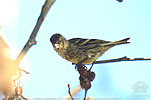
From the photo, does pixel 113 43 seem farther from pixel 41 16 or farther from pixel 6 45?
pixel 6 45

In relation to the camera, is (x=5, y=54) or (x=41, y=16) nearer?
(x=41, y=16)

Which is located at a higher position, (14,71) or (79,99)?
(14,71)

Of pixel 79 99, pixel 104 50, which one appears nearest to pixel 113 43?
pixel 104 50

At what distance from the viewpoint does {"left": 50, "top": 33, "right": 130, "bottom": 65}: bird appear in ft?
1.49

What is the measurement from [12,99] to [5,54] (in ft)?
0.91

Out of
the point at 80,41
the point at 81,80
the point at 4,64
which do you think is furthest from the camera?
the point at 4,64

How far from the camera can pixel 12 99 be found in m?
0.40

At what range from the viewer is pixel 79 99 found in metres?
0.71

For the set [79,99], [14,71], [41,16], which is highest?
[41,16]

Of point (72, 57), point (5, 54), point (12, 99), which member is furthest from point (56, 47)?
point (5, 54)

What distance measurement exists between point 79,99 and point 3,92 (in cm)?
26

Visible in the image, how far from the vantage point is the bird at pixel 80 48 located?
45 centimetres

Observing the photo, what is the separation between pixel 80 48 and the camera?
489mm

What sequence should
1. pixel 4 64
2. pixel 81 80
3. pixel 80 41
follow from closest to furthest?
pixel 81 80, pixel 80 41, pixel 4 64
